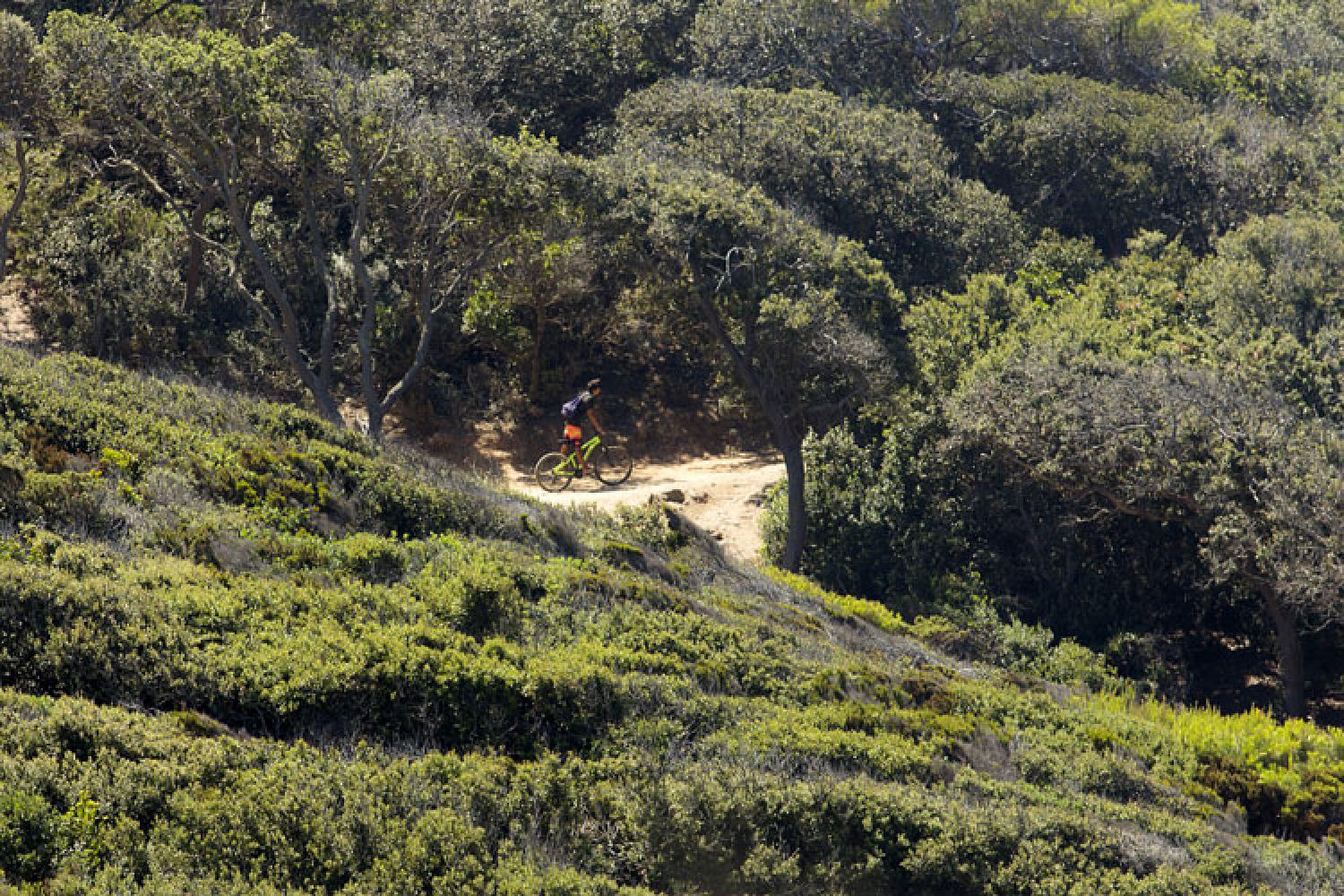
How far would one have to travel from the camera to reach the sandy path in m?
23.9

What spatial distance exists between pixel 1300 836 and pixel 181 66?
16422 millimetres

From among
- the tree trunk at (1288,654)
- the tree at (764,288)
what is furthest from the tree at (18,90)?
the tree trunk at (1288,654)

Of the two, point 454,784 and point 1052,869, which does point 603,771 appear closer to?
point 454,784

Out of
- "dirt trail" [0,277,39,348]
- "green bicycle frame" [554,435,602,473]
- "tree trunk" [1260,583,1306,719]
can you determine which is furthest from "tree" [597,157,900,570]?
"dirt trail" [0,277,39,348]

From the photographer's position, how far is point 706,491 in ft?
83.6

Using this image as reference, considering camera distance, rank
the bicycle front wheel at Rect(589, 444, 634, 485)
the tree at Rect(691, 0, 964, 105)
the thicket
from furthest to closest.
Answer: the tree at Rect(691, 0, 964, 105), the bicycle front wheel at Rect(589, 444, 634, 485), the thicket

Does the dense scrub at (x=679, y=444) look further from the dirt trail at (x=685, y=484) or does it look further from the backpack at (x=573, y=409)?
the backpack at (x=573, y=409)

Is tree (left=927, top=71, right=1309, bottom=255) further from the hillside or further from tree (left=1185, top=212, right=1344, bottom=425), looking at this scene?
the hillside

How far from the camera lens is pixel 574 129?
1313 inches

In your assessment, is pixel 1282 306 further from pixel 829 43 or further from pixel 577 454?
pixel 829 43

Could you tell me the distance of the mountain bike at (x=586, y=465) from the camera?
945 inches

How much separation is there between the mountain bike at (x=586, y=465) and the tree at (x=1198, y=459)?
245 inches

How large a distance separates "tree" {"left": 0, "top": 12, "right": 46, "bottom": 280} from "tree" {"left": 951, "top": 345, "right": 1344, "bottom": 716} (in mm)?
15178

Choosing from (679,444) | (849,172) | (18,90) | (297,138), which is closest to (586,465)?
(679,444)
